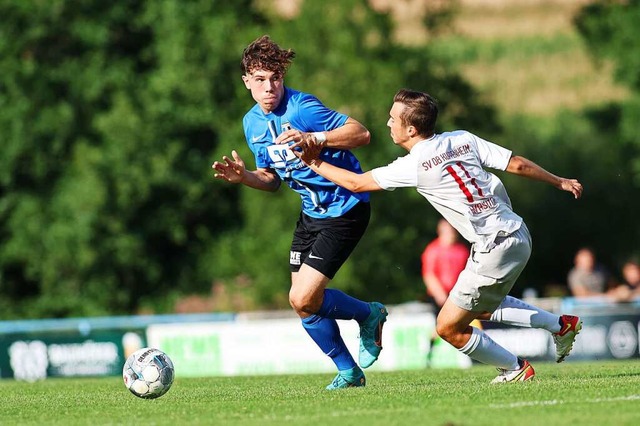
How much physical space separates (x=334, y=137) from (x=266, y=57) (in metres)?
0.85

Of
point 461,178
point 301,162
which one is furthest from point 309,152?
point 461,178

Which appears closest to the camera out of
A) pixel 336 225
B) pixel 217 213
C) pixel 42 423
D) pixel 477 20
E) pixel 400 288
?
pixel 42 423

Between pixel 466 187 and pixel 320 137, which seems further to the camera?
pixel 320 137

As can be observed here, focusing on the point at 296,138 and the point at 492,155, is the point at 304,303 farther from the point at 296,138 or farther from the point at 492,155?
the point at 492,155

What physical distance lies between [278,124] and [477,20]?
48.0 m

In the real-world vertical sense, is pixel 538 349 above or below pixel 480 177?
below

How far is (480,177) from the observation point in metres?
8.65

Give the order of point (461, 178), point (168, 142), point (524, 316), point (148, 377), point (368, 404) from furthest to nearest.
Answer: point (168, 142)
point (524, 316)
point (148, 377)
point (461, 178)
point (368, 404)

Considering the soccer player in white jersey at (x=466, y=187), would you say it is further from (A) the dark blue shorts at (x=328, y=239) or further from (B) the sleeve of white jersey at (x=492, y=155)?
(A) the dark blue shorts at (x=328, y=239)

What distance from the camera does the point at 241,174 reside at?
31.3 ft

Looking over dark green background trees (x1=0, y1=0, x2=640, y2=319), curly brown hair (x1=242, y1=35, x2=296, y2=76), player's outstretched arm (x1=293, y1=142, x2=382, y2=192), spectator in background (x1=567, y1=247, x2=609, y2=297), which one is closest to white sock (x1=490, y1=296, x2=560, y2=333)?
player's outstretched arm (x1=293, y1=142, x2=382, y2=192)

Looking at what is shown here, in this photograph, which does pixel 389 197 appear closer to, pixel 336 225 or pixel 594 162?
pixel 594 162

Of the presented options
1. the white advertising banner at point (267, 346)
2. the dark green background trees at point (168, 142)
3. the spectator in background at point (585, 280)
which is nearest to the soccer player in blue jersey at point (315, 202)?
the white advertising banner at point (267, 346)

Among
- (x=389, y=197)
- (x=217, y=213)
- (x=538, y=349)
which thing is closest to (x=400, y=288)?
(x=389, y=197)
